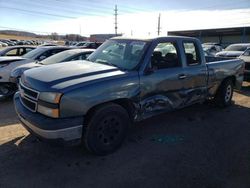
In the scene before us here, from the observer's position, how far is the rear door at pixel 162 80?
4270 millimetres

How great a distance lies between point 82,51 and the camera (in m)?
7.86

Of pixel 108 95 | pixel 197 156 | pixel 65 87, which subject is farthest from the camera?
pixel 197 156

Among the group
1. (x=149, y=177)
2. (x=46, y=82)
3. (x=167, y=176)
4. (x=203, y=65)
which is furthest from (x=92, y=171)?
(x=203, y=65)

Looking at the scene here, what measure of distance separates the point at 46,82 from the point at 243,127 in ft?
13.9

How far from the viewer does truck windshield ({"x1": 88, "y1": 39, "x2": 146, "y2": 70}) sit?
14.2 ft

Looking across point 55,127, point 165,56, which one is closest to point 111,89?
point 55,127

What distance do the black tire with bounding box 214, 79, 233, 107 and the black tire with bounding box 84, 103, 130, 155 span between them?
3451 mm

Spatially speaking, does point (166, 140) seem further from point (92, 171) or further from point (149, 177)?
point (92, 171)

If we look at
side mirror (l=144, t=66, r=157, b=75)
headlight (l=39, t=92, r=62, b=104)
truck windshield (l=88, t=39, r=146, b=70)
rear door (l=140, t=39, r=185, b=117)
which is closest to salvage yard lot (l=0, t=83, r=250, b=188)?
rear door (l=140, t=39, r=185, b=117)

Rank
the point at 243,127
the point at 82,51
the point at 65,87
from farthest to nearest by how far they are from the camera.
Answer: the point at 82,51
the point at 243,127
the point at 65,87

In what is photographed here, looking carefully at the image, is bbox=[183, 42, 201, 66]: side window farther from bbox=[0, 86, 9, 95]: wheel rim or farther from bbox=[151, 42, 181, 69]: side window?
bbox=[0, 86, 9, 95]: wheel rim

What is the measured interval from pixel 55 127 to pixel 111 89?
0.98 meters

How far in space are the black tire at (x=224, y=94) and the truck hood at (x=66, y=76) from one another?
360 cm

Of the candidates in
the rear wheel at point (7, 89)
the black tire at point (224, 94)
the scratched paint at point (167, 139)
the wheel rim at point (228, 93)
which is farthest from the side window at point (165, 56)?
the rear wheel at point (7, 89)
